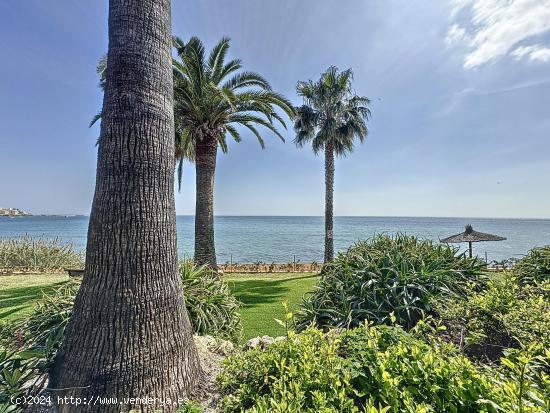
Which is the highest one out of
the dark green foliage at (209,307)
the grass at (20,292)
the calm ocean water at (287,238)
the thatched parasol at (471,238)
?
the thatched parasol at (471,238)

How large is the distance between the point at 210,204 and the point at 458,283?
24.4 ft

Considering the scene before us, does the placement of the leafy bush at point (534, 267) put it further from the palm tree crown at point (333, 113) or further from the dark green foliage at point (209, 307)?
the palm tree crown at point (333, 113)

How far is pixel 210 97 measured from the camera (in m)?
9.26

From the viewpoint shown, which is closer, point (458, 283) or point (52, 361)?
point (52, 361)

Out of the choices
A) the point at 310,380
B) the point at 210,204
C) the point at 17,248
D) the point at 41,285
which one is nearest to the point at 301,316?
the point at 310,380

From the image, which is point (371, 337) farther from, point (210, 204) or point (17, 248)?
point (17, 248)

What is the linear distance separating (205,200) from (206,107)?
313 centimetres

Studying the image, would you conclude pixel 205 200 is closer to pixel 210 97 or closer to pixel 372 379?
pixel 210 97

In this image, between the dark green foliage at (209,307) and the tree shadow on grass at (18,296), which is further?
the tree shadow on grass at (18,296)

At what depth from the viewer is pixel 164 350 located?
232cm

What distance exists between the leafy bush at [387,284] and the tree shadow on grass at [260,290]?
3798 millimetres

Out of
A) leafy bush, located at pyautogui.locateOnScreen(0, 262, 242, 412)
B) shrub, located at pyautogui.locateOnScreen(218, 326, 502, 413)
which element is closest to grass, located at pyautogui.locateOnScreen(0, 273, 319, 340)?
leafy bush, located at pyautogui.locateOnScreen(0, 262, 242, 412)

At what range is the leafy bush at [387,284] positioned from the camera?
345cm

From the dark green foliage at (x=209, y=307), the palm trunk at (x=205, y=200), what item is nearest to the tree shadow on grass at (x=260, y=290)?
the palm trunk at (x=205, y=200)
